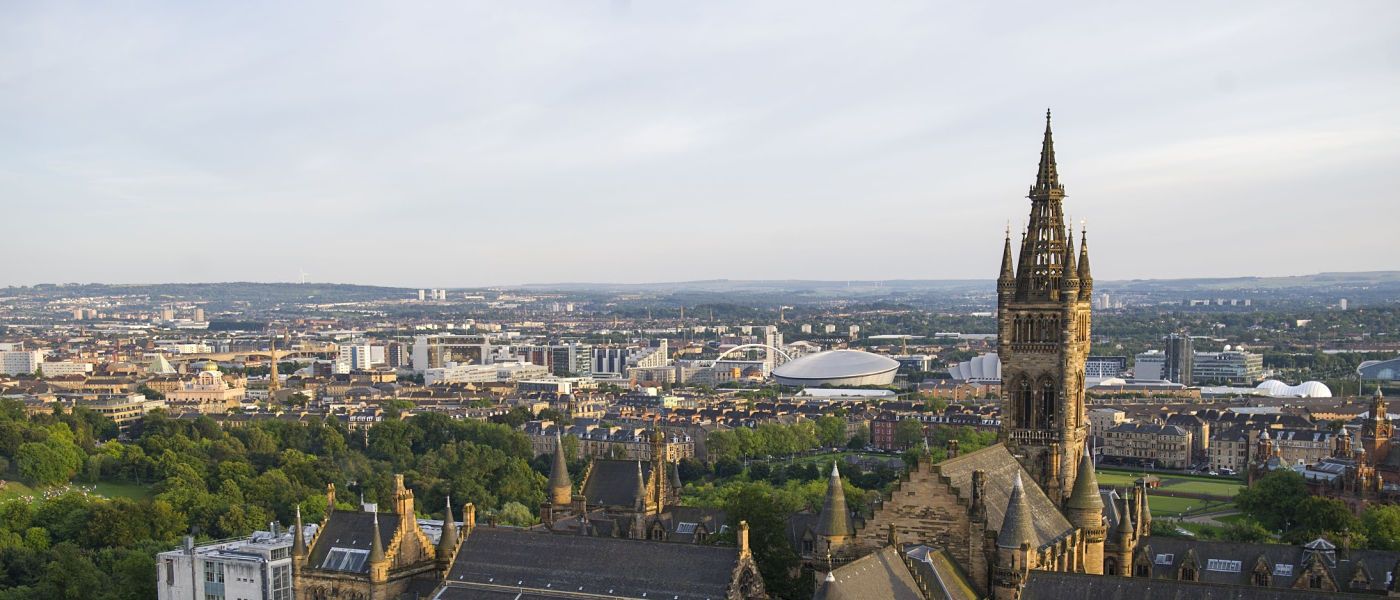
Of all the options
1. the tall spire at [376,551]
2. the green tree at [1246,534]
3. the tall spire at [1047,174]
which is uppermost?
the tall spire at [1047,174]

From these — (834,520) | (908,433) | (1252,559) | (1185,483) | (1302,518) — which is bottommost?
(1185,483)

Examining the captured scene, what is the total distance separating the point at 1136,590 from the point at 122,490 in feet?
366

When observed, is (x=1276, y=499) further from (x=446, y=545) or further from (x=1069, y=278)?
(x=446, y=545)

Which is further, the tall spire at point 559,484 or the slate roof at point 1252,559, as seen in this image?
the tall spire at point 559,484

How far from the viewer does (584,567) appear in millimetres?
57500

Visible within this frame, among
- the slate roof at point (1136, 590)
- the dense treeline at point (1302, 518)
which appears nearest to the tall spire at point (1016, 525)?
the slate roof at point (1136, 590)

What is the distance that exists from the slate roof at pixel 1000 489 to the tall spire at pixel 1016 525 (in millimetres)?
1106

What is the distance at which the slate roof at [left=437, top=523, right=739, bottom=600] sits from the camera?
5512cm

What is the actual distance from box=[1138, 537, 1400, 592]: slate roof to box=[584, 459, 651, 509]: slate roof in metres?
31.7

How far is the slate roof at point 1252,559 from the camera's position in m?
66.6

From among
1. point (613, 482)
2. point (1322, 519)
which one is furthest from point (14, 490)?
point (1322, 519)

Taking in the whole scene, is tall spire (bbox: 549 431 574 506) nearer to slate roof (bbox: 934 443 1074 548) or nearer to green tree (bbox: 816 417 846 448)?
slate roof (bbox: 934 443 1074 548)

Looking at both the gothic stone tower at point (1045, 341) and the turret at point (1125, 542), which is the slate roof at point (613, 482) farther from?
the turret at point (1125, 542)

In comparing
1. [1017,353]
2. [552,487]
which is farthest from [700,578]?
[552,487]
